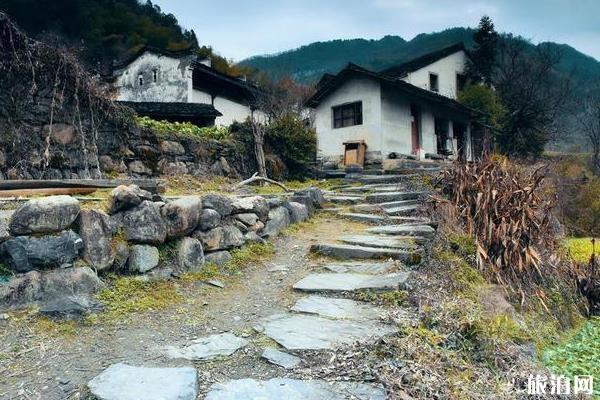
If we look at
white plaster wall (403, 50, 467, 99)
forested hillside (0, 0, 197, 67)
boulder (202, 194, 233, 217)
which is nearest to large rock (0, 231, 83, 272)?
boulder (202, 194, 233, 217)

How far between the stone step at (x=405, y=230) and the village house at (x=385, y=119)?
978 cm

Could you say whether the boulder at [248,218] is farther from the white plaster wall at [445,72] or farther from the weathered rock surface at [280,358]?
the white plaster wall at [445,72]

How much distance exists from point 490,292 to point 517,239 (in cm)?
156

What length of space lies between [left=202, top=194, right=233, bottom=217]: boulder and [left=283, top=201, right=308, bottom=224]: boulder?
1.42 m

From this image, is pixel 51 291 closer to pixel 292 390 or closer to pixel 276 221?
pixel 292 390

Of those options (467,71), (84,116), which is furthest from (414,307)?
(467,71)

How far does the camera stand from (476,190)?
6.43 m

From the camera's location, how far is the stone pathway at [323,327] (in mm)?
2230

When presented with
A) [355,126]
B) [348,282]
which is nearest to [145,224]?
[348,282]

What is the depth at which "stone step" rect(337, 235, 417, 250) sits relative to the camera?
5.02m

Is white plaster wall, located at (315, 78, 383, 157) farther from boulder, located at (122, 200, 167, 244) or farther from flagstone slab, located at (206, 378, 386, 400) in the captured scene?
flagstone slab, located at (206, 378, 386, 400)

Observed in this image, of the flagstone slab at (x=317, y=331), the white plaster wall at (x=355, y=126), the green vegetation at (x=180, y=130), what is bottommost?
the flagstone slab at (x=317, y=331)

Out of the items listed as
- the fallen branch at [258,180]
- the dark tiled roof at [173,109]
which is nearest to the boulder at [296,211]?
the fallen branch at [258,180]

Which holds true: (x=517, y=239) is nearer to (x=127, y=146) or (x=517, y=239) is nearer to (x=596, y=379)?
(x=596, y=379)
